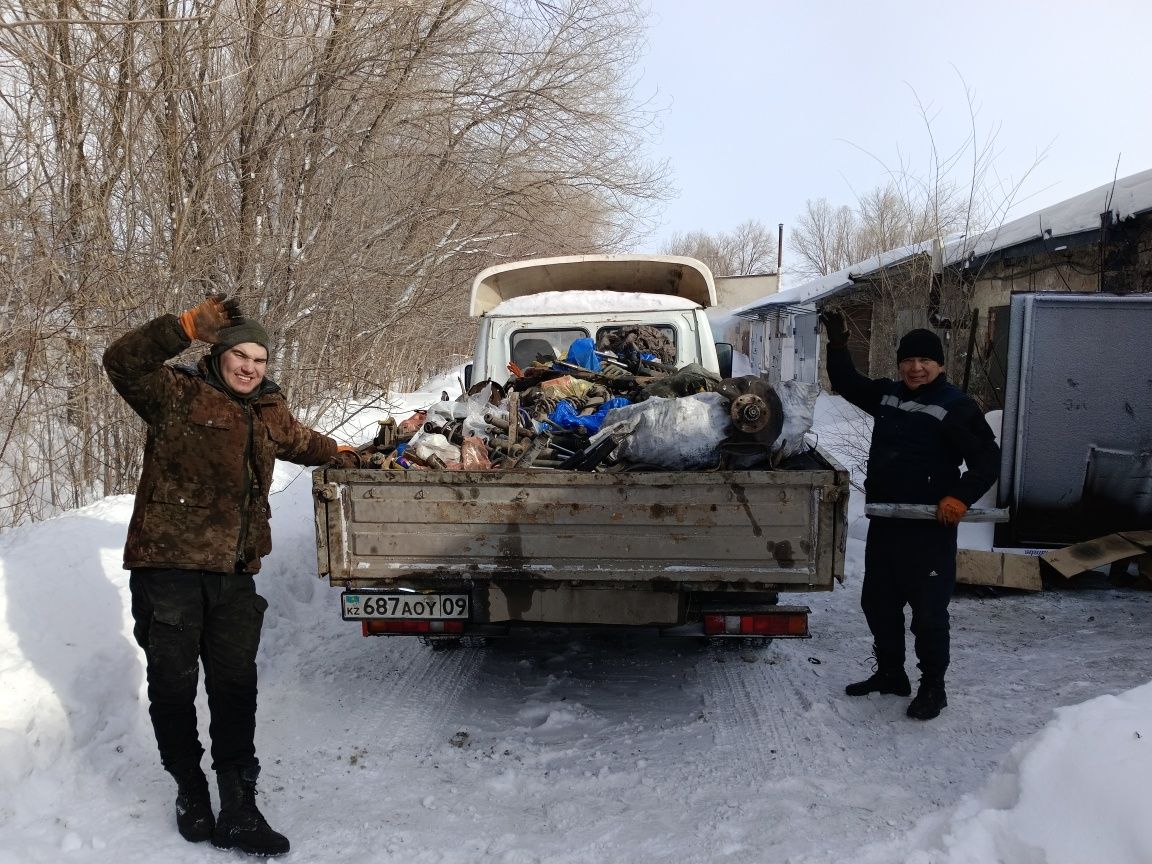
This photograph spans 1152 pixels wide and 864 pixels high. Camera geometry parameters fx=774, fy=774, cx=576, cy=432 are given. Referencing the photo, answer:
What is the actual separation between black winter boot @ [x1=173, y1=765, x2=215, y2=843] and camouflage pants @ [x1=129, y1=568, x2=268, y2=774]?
51 millimetres

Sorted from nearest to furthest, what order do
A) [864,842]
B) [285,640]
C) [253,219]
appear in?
[864,842], [285,640], [253,219]

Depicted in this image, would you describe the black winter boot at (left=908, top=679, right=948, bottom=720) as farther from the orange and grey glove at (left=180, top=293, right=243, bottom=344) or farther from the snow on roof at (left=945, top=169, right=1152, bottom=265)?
the snow on roof at (left=945, top=169, right=1152, bottom=265)

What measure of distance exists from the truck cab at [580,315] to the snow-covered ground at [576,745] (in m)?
2.17

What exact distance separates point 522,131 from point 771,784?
11024 mm

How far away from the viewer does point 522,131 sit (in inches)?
479

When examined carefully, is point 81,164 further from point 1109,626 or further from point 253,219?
point 1109,626

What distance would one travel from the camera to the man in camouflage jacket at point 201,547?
270 centimetres

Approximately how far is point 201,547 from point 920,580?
3.19 meters

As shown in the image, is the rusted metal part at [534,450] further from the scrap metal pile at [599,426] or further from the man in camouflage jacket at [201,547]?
the man in camouflage jacket at [201,547]

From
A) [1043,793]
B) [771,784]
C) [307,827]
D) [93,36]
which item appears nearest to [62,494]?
[93,36]

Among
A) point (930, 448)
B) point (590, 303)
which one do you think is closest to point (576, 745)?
point (930, 448)

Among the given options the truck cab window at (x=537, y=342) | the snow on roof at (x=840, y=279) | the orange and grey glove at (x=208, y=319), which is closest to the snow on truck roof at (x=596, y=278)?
the truck cab window at (x=537, y=342)

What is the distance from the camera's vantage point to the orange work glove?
142 inches

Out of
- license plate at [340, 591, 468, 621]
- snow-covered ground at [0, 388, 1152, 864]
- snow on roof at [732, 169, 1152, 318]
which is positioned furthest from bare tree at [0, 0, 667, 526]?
snow on roof at [732, 169, 1152, 318]
